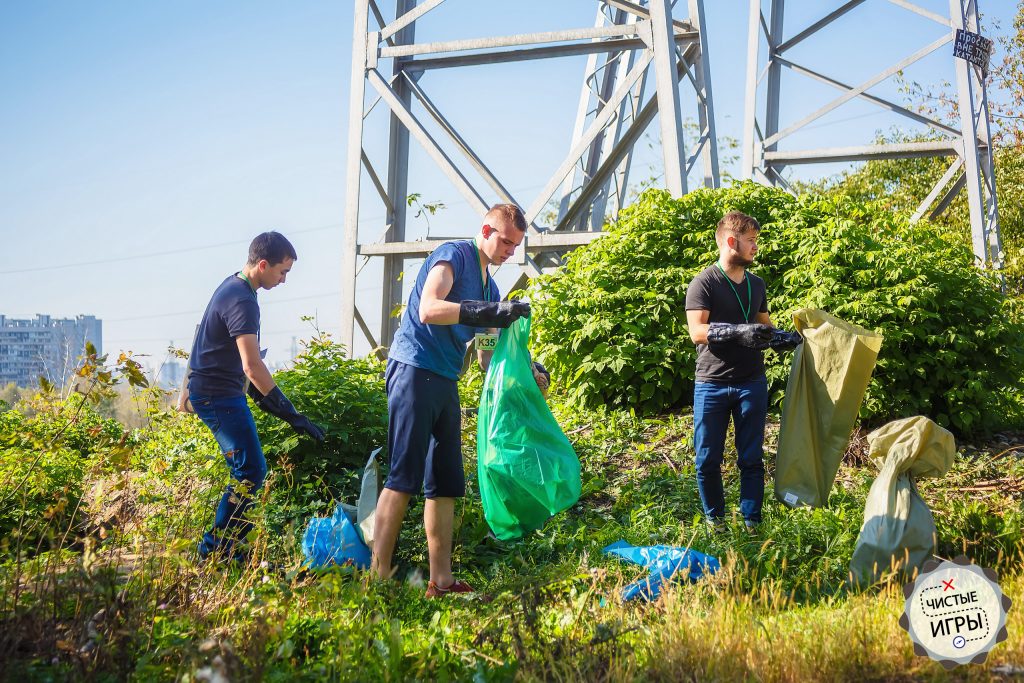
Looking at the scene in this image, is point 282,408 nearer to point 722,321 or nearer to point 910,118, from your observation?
point 722,321

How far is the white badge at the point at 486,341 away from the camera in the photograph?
4.12 meters

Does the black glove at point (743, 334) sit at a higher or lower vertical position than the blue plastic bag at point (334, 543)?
higher

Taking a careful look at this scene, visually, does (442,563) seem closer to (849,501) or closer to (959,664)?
(959,664)

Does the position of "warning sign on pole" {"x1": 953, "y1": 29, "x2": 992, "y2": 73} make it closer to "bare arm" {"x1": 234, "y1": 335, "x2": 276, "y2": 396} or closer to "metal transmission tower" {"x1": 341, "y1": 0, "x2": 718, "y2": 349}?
"metal transmission tower" {"x1": 341, "y1": 0, "x2": 718, "y2": 349}

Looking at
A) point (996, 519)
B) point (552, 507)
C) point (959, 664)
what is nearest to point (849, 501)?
point (996, 519)

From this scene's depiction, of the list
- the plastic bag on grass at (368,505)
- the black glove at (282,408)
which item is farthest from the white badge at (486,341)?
the black glove at (282,408)

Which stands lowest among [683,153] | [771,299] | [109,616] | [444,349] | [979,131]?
[109,616]

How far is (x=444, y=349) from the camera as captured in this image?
3.79 m

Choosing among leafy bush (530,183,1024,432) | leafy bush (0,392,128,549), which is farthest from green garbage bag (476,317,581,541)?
leafy bush (530,183,1024,432)

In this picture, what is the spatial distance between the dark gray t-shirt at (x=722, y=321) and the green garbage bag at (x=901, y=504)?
0.66m

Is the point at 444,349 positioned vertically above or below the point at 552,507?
above

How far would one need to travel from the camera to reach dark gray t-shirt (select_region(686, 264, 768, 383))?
435 cm

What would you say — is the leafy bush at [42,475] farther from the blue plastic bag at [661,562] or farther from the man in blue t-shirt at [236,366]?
the blue plastic bag at [661,562]

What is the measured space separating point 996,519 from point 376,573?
2920 mm
